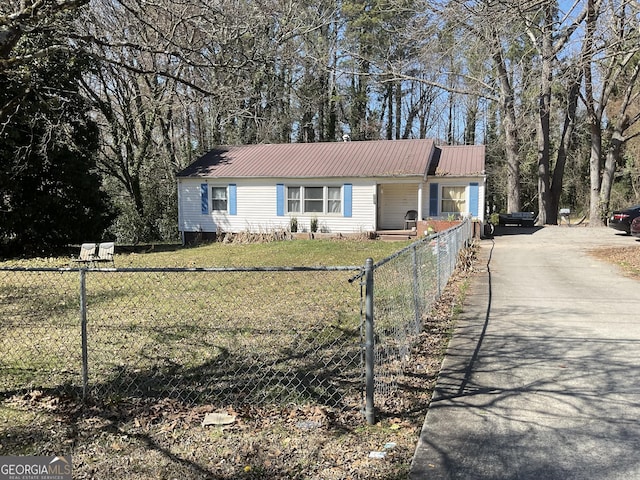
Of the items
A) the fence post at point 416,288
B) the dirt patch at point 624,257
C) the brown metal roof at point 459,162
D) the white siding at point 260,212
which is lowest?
the dirt patch at point 624,257

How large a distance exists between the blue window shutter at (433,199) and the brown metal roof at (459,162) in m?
0.58

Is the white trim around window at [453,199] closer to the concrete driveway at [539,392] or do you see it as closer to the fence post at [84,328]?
the concrete driveway at [539,392]

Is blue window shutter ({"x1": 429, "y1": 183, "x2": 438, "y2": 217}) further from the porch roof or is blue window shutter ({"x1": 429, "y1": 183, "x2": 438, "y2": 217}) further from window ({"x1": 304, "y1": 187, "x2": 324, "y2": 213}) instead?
window ({"x1": 304, "y1": 187, "x2": 324, "y2": 213})

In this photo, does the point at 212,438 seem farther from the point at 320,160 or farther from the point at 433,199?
the point at 320,160

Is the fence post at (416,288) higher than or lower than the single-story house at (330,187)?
lower

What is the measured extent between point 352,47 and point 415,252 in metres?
27.2

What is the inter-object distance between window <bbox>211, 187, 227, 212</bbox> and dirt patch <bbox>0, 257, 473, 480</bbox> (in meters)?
19.3

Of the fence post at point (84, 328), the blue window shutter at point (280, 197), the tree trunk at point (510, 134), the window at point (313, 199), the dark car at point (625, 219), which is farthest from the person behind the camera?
the tree trunk at point (510, 134)

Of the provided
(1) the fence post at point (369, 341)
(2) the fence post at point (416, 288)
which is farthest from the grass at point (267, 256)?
(1) the fence post at point (369, 341)

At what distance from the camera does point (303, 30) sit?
17.9 feet

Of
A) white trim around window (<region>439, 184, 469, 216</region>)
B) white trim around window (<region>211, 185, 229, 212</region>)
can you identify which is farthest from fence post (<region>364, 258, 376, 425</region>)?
white trim around window (<region>211, 185, 229, 212</region>)

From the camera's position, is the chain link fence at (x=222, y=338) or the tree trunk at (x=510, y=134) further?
the tree trunk at (x=510, y=134)

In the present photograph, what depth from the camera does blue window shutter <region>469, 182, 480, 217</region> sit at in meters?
20.4

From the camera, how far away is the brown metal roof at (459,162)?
2067cm
